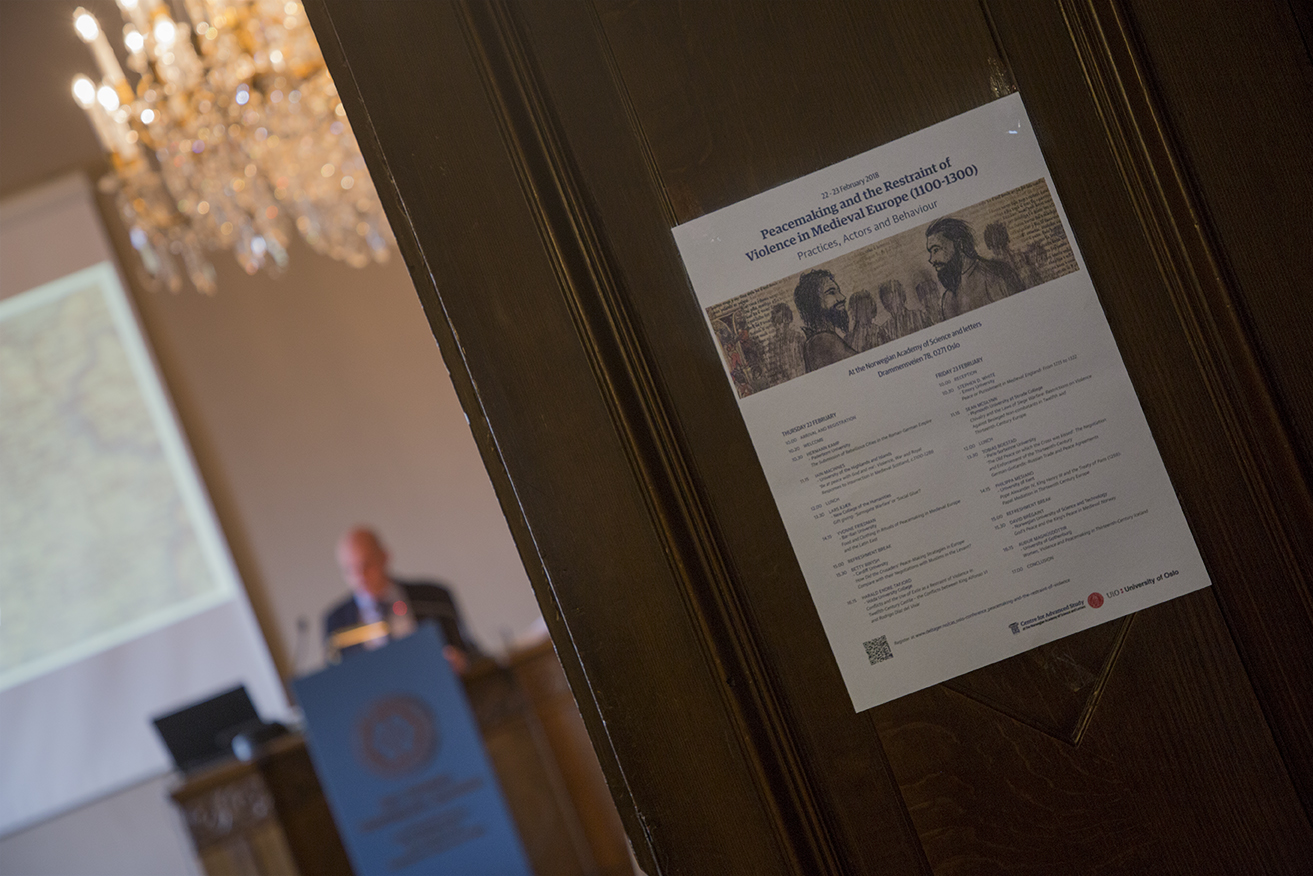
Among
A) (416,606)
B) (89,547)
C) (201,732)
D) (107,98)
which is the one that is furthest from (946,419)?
(89,547)

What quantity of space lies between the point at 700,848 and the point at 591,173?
24.7 inches

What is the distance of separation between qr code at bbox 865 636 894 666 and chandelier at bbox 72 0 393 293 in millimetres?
Result: 2589

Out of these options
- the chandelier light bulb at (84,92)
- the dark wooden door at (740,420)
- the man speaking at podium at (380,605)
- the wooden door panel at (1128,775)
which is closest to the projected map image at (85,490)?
the man speaking at podium at (380,605)

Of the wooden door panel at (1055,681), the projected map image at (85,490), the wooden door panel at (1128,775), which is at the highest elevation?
the projected map image at (85,490)

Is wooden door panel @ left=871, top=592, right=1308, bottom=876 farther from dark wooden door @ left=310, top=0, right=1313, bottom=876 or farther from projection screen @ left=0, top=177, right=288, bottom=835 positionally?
projection screen @ left=0, top=177, right=288, bottom=835

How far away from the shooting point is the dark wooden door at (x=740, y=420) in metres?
0.90

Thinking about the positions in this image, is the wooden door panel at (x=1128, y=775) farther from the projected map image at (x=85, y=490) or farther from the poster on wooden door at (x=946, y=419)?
the projected map image at (x=85, y=490)

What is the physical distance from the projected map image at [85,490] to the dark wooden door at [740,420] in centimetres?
448

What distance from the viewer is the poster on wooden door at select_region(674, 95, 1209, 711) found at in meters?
0.92

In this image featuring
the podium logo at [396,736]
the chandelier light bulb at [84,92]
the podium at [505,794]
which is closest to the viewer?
the chandelier light bulb at [84,92]

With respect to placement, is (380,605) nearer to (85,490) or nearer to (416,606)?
(416,606)

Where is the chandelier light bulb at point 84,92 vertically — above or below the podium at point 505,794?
above

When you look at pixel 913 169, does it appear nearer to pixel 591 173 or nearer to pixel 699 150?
pixel 699 150

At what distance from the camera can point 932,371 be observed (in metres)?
0.92
